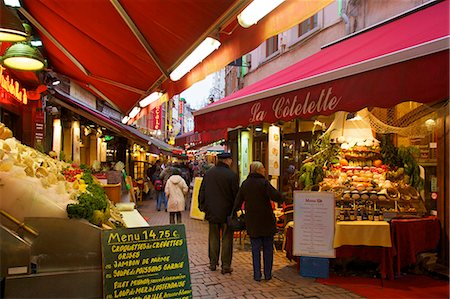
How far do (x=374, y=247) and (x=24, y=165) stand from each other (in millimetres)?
5316

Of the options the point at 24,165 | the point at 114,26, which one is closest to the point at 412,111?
the point at 114,26

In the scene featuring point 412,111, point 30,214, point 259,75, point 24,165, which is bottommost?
point 30,214

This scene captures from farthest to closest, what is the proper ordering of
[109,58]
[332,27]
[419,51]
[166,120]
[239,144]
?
[166,120] < [239,144] < [332,27] < [109,58] < [419,51]

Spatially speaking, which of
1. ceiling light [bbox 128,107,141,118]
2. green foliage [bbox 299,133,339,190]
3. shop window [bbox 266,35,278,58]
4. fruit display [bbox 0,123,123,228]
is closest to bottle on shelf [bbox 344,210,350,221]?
green foliage [bbox 299,133,339,190]

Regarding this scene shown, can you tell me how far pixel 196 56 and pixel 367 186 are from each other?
3.99 meters

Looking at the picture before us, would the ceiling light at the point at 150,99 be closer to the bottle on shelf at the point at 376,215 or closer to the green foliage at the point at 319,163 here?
the green foliage at the point at 319,163

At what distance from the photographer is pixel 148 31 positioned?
502cm

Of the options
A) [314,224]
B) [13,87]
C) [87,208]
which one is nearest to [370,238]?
[314,224]

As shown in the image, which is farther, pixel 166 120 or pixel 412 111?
pixel 166 120

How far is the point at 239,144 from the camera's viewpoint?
13.5 m

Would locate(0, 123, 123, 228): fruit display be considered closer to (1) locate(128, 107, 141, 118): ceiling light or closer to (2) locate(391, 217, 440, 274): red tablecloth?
(2) locate(391, 217, 440, 274): red tablecloth

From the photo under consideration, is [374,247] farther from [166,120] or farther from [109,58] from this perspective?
[166,120]

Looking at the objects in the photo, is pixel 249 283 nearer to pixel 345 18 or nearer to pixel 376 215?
pixel 376 215

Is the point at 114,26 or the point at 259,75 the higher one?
the point at 259,75
